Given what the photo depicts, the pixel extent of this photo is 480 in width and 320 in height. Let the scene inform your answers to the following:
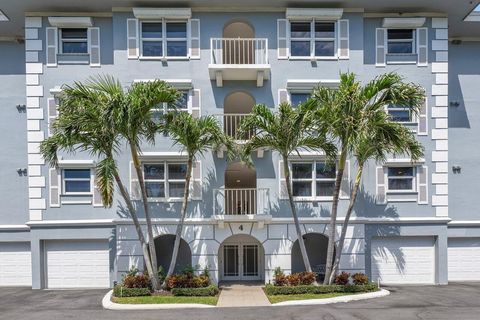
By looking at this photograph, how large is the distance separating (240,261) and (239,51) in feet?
32.1

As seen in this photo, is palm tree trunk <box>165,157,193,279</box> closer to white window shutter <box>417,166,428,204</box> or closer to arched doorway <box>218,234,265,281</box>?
arched doorway <box>218,234,265,281</box>

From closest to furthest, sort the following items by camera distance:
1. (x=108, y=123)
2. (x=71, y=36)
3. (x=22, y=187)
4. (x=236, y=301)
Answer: (x=108, y=123), (x=236, y=301), (x=71, y=36), (x=22, y=187)

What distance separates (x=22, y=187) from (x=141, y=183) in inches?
304

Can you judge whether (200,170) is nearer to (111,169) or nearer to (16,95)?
(111,169)

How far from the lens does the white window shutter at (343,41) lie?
16.5 meters

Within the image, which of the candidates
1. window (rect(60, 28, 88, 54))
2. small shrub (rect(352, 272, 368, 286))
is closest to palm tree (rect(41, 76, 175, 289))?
window (rect(60, 28, 88, 54))

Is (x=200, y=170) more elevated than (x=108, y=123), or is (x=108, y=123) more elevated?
(x=108, y=123)

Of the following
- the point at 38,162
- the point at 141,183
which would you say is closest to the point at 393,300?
the point at 141,183

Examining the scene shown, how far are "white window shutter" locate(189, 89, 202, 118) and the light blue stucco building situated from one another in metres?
0.04

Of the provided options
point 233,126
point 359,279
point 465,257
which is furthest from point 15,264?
Answer: point 465,257

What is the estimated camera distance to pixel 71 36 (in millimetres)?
16953

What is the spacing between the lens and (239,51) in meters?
16.8

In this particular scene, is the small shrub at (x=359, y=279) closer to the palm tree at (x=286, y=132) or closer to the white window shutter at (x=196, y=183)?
the palm tree at (x=286, y=132)

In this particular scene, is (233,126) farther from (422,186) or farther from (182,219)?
(422,186)
